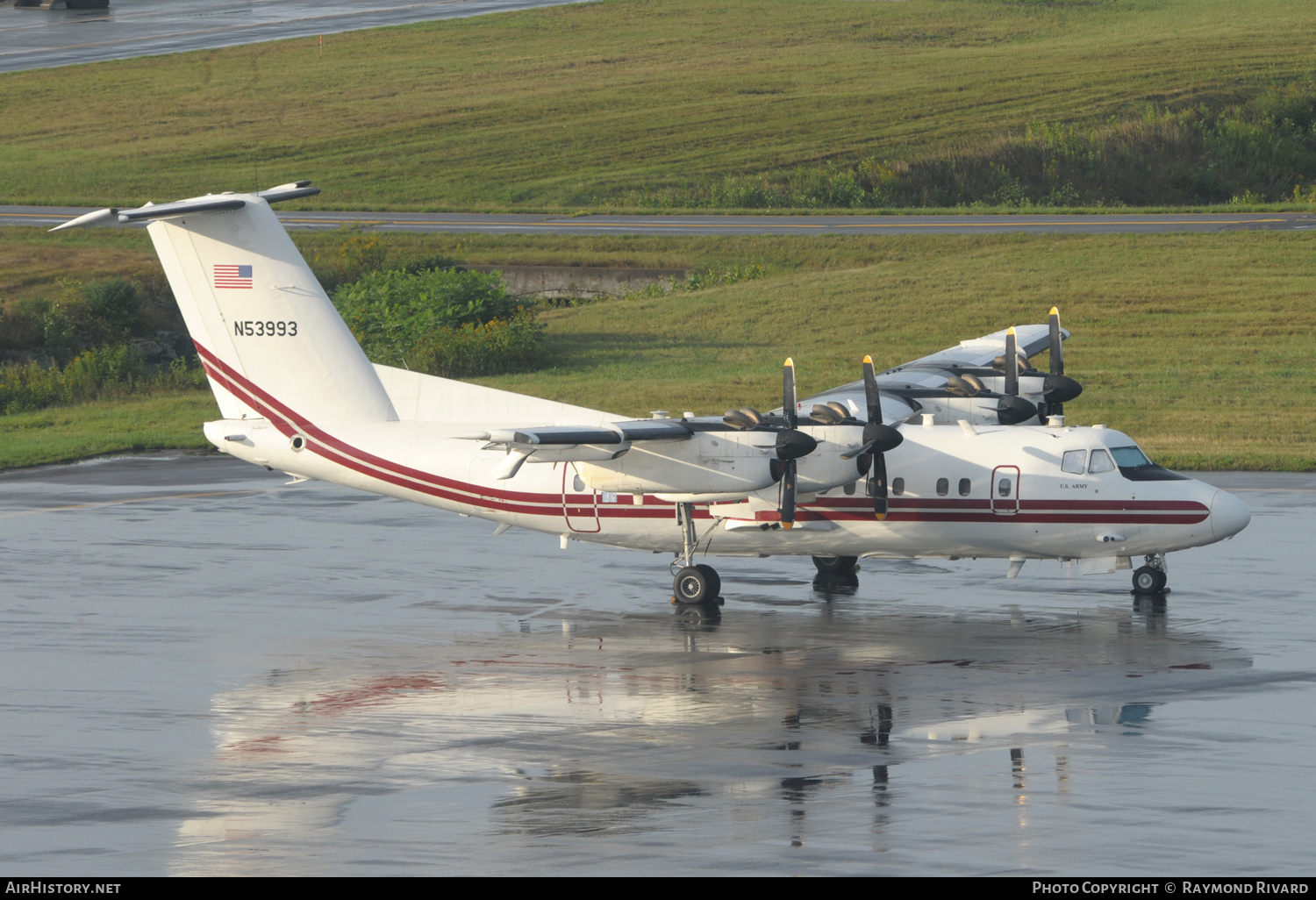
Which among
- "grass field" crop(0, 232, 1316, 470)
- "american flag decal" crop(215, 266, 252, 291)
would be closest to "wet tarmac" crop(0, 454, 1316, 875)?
"american flag decal" crop(215, 266, 252, 291)

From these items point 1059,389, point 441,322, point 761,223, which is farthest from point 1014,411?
point 761,223

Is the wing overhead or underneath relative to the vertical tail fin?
underneath

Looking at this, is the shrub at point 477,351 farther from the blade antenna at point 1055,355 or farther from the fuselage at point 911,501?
the blade antenna at point 1055,355

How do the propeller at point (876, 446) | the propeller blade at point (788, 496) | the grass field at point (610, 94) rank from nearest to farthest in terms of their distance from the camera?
the propeller blade at point (788, 496)
the propeller at point (876, 446)
the grass field at point (610, 94)

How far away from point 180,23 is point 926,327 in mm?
83031

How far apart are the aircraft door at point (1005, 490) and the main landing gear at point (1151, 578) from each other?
246cm

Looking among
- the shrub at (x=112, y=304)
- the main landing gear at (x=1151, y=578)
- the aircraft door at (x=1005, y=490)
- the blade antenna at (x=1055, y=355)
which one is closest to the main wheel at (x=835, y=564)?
the aircraft door at (x=1005, y=490)

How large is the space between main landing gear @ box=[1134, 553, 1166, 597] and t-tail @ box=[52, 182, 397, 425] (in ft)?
43.2

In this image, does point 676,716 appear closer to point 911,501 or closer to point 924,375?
point 911,501

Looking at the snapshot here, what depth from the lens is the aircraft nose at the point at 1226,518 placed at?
1015 inches

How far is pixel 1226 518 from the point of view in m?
25.8

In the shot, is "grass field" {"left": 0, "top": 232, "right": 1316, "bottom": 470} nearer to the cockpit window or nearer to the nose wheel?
the cockpit window

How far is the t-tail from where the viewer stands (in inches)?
1133

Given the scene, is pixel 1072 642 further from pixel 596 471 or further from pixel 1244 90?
pixel 1244 90
